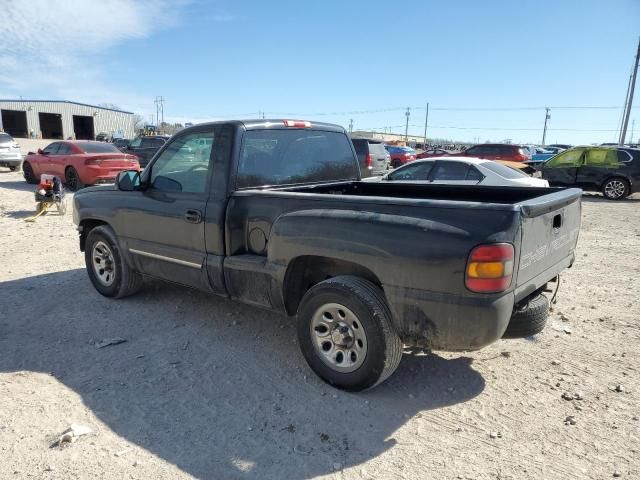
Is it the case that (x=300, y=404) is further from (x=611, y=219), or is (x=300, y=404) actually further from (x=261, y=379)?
(x=611, y=219)

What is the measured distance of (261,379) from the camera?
137 inches

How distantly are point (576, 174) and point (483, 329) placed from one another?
1434 centimetres

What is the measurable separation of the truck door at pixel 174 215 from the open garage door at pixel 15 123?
67289 millimetres

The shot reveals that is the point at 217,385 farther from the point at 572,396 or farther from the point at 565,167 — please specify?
the point at 565,167

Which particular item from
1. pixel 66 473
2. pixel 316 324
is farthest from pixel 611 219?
pixel 66 473

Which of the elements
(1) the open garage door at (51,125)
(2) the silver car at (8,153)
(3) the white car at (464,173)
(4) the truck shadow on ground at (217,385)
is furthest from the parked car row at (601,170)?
(1) the open garage door at (51,125)

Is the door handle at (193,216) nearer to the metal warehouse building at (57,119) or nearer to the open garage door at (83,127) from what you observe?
the metal warehouse building at (57,119)

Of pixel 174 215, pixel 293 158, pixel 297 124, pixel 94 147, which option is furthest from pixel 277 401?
pixel 94 147

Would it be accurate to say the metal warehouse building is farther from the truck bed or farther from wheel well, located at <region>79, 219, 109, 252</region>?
the truck bed

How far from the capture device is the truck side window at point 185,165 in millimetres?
4020

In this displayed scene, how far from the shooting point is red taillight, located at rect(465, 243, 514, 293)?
8.36 ft

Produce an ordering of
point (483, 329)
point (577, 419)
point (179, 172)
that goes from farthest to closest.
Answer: point (179, 172), point (577, 419), point (483, 329)

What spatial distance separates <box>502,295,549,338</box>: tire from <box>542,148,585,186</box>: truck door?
13.7 meters

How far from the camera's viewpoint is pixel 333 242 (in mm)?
3072
